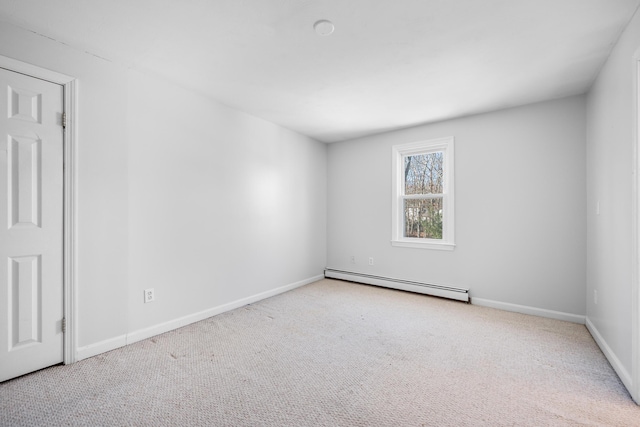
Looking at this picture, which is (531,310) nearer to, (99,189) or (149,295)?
(149,295)

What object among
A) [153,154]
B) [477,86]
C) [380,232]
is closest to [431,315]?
[380,232]

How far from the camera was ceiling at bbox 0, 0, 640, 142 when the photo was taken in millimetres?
1751

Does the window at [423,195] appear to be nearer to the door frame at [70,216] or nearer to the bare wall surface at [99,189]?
the bare wall surface at [99,189]

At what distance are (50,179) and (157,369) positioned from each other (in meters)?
1.54

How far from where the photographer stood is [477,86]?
9.11ft

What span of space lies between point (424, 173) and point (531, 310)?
204 centimetres

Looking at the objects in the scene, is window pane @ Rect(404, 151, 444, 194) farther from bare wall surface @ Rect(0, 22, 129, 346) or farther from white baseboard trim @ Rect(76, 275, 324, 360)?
bare wall surface @ Rect(0, 22, 129, 346)

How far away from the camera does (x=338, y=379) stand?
6.39 ft

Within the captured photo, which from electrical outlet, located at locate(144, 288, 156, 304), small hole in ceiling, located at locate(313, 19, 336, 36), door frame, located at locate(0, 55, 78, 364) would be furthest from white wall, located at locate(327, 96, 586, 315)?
door frame, located at locate(0, 55, 78, 364)

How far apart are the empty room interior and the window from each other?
5 centimetres

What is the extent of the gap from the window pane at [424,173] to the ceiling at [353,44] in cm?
95

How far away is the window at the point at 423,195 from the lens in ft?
12.5

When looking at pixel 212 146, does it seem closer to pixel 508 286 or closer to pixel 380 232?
pixel 380 232

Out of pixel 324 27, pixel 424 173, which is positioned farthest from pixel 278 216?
pixel 324 27
